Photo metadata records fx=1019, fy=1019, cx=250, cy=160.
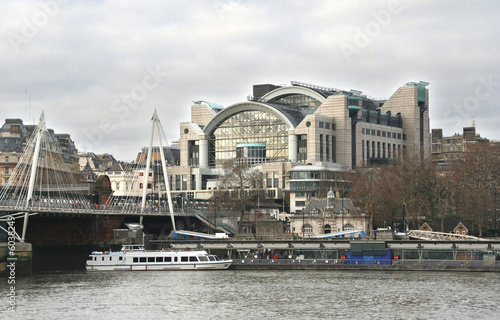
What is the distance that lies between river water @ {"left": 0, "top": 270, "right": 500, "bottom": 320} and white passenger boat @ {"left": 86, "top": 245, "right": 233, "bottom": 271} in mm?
4720

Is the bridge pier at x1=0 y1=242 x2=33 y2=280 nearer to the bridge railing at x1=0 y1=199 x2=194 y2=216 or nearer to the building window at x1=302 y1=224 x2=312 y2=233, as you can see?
the bridge railing at x1=0 y1=199 x2=194 y2=216

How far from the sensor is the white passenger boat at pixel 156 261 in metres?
102

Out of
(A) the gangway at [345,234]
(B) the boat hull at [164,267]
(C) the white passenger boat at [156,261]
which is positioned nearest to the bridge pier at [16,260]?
(C) the white passenger boat at [156,261]

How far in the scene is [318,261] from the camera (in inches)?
3947

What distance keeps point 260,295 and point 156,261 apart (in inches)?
1121

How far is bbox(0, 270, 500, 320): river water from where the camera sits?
67188mm

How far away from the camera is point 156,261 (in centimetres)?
10331

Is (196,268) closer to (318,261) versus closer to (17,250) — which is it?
(318,261)

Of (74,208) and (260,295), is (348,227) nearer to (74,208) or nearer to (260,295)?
(74,208)

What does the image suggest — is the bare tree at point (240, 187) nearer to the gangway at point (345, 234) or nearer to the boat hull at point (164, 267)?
the gangway at point (345, 234)

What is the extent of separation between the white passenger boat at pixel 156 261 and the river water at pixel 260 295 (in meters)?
4.72

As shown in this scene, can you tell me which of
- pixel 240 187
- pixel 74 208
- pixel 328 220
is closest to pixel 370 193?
pixel 328 220

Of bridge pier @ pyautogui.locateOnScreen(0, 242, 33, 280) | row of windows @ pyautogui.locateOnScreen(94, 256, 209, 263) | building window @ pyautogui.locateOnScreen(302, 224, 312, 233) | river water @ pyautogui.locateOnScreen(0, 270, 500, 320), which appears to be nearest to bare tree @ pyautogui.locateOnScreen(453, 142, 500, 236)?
building window @ pyautogui.locateOnScreen(302, 224, 312, 233)

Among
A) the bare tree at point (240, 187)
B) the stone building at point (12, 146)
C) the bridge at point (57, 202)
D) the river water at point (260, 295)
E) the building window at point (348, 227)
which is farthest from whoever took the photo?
the stone building at point (12, 146)
